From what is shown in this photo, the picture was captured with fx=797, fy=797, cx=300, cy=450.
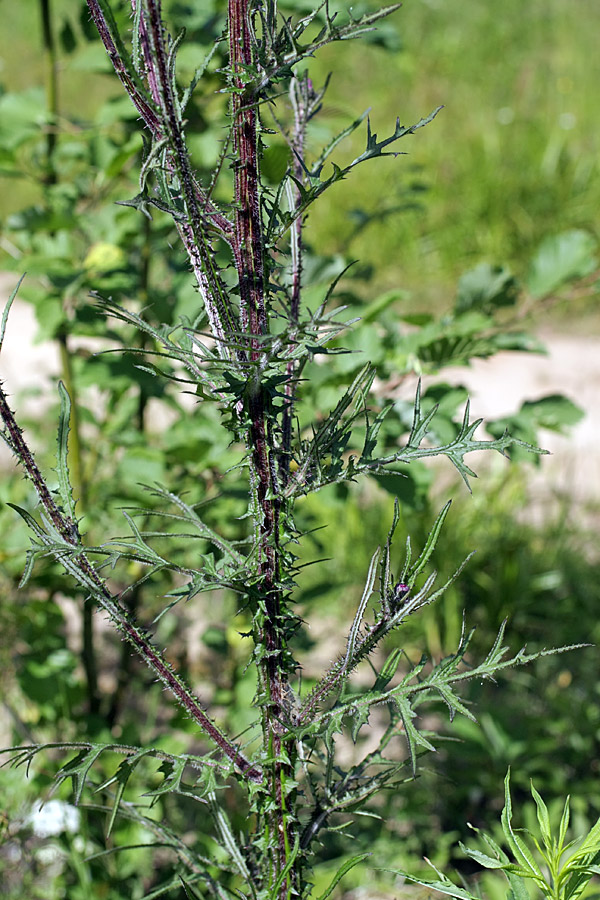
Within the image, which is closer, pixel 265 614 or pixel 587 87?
pixel 265 614

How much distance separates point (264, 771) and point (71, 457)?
928 mm

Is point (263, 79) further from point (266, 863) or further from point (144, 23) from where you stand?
point (266, 863)

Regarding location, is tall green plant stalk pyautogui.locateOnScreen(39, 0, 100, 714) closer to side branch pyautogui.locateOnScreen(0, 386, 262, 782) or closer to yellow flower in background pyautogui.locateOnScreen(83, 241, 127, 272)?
yellow flower in background pyautogui.locateOnScreen(83, 241, 127, 272)

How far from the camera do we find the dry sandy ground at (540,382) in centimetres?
337

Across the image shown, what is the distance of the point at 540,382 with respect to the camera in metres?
3.96

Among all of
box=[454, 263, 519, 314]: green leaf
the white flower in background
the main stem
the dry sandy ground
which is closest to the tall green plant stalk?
the white flower in background

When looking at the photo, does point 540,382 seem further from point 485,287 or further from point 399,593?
point 399,593

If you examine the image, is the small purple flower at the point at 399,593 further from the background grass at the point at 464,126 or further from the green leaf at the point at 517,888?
the background grass at the point at 464,126

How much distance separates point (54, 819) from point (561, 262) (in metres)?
1.30

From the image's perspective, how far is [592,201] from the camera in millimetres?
4770

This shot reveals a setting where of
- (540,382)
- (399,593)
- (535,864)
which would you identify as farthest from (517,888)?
(540,382)

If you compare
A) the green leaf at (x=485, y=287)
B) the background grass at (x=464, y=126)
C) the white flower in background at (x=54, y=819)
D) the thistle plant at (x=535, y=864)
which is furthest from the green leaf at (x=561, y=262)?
the background grass at (x=464, y=126)

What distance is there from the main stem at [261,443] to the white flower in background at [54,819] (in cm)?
75

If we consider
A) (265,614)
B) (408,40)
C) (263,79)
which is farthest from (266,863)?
(408,40)
